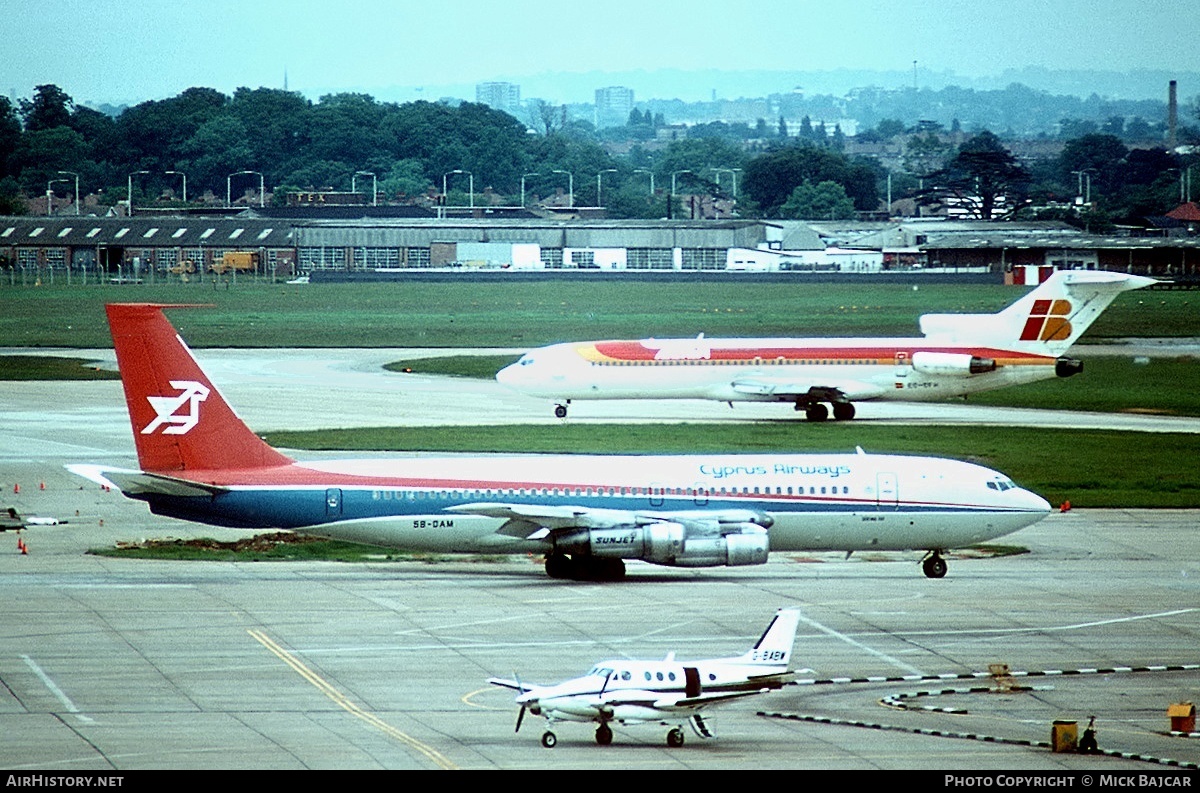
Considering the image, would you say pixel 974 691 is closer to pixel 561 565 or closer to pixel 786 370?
pixel 561 565

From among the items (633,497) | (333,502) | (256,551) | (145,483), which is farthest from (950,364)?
(145,483)

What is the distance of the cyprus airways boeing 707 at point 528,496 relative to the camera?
170 ft

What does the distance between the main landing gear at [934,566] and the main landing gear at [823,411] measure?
38156 mm

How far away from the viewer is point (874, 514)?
5412 centimetres

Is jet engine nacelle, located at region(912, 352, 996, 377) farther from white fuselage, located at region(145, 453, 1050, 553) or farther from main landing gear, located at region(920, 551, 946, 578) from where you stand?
main landing gear, located at region(920, 551, 946, 578)

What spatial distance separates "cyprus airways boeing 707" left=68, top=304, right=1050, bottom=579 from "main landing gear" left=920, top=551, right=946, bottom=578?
0.04 m

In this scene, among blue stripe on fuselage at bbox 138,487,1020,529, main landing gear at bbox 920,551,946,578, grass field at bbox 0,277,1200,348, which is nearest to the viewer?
blue stripe on fuselage at bbox 138,487,1020,529

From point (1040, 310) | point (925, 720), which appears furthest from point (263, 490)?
point (1040, 310)

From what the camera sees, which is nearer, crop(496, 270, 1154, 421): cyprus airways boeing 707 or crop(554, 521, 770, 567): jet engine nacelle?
crop(554, 521, 770, 567): jet engine nacelle

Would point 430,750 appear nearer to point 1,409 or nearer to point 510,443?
point 510,443

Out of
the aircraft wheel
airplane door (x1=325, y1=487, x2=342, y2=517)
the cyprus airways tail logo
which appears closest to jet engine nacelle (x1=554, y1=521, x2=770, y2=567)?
the aircraft wheel

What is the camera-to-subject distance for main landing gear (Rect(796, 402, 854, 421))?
306 feet

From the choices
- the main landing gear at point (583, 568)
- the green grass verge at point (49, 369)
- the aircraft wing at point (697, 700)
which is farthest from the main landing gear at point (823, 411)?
the aircraft wing at point (697, 700)

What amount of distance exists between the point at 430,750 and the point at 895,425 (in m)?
60.7
